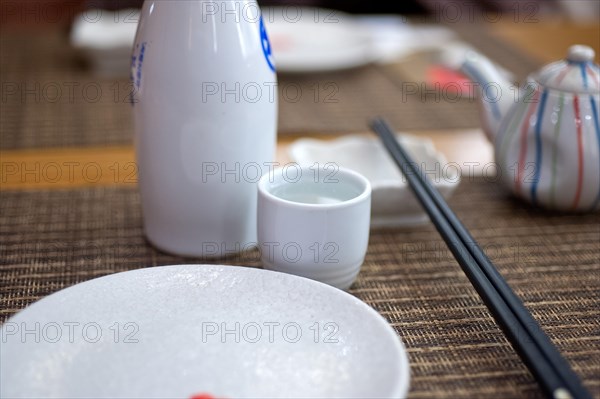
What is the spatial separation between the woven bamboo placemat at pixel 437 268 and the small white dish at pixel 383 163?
17 millimetres

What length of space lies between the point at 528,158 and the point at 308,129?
1.07 feet

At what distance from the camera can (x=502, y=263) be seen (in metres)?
0.72

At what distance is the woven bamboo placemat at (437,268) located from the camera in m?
0.56

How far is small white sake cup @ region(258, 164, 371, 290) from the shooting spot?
62 cm

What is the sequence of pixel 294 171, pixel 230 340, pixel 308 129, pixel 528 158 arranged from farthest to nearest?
pixel 308 129 < pixel 528 158 < pixel 294 171 < pixel 230 340

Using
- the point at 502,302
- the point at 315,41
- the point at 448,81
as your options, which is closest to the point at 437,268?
the point at 502,302

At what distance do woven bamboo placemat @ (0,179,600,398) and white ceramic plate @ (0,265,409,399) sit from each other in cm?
6

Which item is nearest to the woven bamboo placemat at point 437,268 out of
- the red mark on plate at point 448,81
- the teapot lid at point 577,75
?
the teapot lid at point 577,75

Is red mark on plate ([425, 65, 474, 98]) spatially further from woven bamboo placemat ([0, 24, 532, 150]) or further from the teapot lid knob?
the teapot lid knob

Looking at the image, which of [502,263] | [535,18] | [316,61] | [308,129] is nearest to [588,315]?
[502,263]

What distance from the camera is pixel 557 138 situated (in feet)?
2.55

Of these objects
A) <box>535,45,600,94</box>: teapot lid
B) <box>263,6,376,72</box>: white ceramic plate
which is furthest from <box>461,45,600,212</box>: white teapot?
<box>263,6,376,72</box>: white ceramic plate

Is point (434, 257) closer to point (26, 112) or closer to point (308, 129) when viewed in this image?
point (308, 129)

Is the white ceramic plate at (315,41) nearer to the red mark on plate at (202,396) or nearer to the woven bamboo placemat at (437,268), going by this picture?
the woven bamboo placemat at (437,268)
